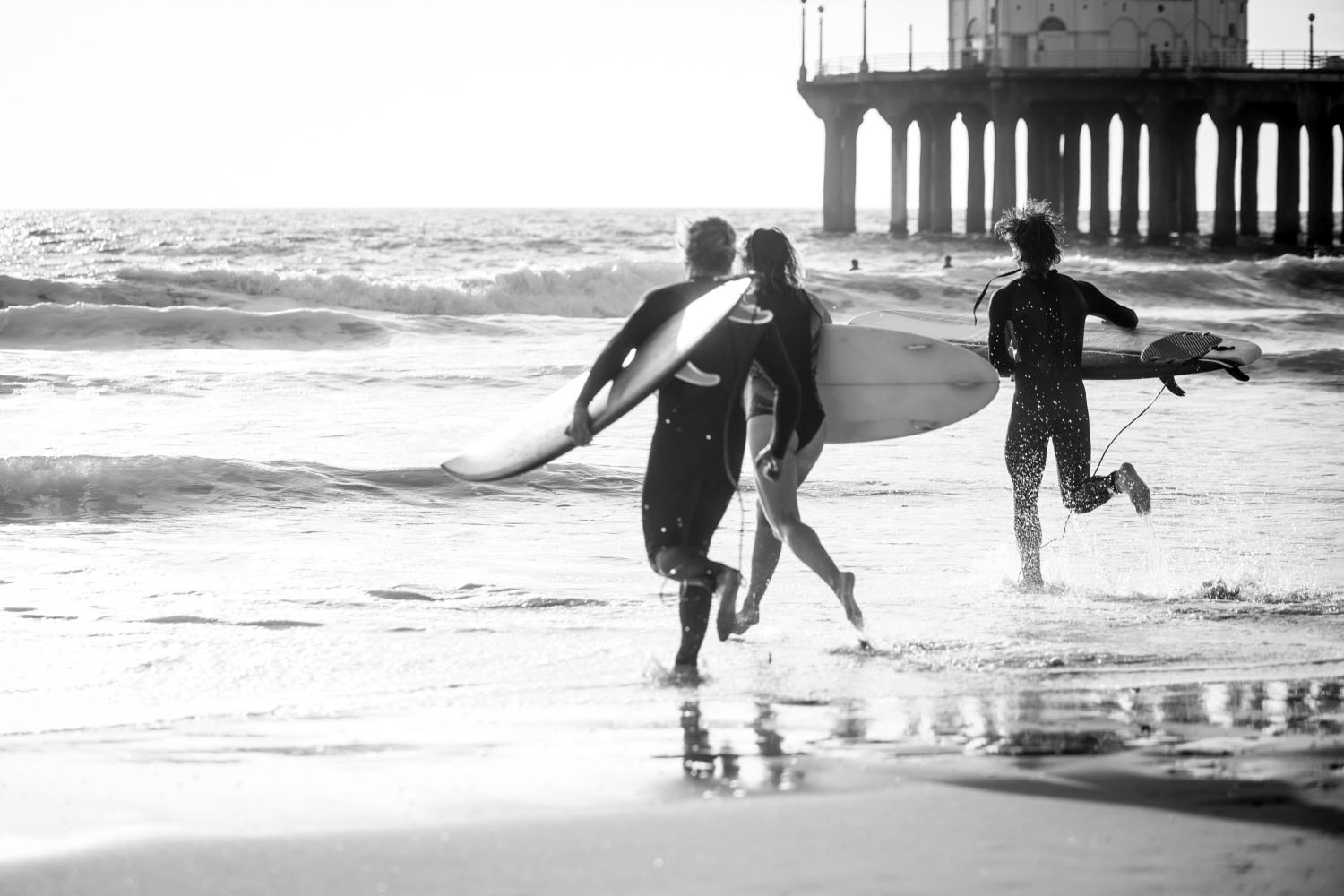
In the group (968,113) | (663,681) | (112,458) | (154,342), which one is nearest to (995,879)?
(663,681)

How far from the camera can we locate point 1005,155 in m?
44.4

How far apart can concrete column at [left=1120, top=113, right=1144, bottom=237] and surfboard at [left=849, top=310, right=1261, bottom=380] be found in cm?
4136

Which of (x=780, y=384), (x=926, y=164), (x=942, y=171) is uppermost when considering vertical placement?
(x=926, y=164)

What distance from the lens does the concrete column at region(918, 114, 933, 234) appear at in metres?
46.4

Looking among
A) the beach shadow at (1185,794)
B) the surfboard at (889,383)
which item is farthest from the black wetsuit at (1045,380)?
the beach shadow at (1185,794)

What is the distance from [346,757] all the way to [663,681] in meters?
1.02

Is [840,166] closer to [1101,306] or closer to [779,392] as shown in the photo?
[1101,306]

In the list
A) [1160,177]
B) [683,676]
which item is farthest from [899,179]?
[683,676]

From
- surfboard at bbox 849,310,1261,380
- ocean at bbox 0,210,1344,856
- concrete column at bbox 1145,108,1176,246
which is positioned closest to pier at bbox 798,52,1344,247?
concrete column at bbox 1145,108,1176,246

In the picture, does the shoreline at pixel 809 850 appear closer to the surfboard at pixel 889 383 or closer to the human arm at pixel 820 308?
the human arm at pixel 820 308

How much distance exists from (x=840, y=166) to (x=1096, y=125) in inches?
298

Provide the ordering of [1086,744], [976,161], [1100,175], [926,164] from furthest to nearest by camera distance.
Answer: [926,164]
[1100,175]
[976,161]
[1086,744]

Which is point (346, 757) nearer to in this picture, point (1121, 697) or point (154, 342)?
point (1121, 697)

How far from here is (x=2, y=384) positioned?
11.9m
